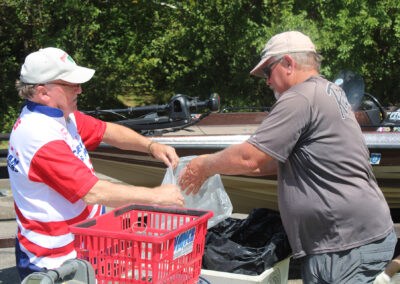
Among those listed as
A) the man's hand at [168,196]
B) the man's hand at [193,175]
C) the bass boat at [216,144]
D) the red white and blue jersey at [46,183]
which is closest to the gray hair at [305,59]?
the man's hand at [193,175]

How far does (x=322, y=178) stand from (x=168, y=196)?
659 mm

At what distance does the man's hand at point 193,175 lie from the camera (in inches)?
96.6

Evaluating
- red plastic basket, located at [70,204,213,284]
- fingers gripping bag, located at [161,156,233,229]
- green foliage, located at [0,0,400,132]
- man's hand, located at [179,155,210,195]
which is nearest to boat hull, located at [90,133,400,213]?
fingers gripping bag, located at [161,156,233,229]

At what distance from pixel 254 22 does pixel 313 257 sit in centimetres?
976

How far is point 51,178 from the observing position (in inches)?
75.2

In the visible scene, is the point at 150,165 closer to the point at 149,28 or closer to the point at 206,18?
the point at 206,18

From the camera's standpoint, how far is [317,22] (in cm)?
1109

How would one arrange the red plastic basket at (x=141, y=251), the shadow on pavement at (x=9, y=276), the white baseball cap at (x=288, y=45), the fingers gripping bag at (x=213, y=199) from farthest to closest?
the shadow on pavement at (x=9, y=276)
the fingers gripping bag at (x=213, y=199)
the white baseball cap at (x=288, y=45)
the red plastic basket at (x=141, y=251)

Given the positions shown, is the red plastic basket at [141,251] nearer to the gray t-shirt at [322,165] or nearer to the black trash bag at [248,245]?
the gray t-shirt at [322,165]

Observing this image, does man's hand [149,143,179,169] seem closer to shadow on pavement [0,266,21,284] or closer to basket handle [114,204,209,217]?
basket handle [114,204,209,217]

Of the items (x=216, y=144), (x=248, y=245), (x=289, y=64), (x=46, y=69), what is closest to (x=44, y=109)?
(x=46, y=69)

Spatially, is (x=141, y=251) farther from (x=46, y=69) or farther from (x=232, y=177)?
(x=232, y=177)

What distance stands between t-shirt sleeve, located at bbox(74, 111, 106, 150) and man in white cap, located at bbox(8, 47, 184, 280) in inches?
13.8

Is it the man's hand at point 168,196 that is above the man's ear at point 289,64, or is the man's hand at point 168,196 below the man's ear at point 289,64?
A: below
